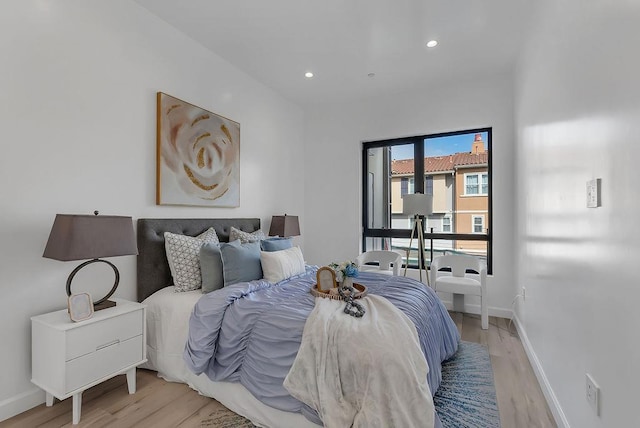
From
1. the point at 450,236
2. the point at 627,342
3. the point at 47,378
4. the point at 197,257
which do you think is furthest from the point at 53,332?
the point at 450,236

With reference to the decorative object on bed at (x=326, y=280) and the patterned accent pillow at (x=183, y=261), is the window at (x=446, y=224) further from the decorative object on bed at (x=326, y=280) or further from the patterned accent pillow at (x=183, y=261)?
the patterned accent pillow at (x=183, y=261)

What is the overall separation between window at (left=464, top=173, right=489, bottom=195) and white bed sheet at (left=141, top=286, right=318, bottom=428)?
346 cm

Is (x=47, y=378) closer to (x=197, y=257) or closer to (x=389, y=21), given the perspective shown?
(x=197, y=257)

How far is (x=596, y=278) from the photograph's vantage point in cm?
134

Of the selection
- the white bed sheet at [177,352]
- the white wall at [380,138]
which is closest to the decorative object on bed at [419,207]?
the white wall at [380,138]

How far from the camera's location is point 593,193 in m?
1.36

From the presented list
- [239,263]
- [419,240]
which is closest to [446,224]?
[419,240]

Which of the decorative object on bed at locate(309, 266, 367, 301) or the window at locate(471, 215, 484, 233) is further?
the window at locate(471, 215, 484, 233)

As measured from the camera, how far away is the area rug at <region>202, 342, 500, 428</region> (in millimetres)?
1849

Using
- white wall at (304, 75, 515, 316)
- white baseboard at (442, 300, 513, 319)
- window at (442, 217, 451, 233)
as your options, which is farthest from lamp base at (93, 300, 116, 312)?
window at (442, 217, 451, 233)

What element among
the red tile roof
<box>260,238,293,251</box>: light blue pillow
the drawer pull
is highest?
the red tile roof

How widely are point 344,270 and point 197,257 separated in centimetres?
124

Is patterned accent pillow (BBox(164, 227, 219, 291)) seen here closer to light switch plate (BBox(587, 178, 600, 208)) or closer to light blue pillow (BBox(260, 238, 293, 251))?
light blue pillow (BBox(260, 238, 293, 251))

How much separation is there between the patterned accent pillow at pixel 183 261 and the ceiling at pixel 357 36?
6.38 ft
